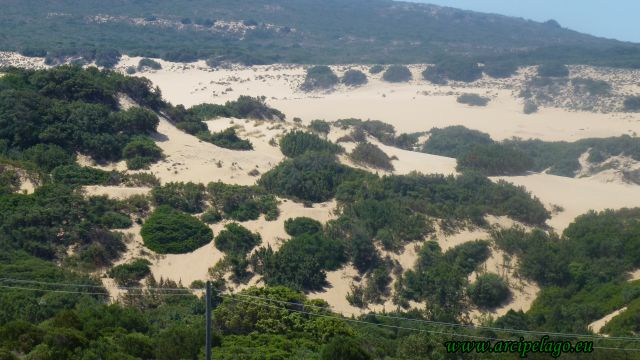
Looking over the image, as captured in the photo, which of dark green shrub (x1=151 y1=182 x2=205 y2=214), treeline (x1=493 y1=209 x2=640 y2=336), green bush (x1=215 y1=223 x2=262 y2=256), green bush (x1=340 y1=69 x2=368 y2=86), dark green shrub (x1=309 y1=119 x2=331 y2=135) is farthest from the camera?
green bush (x1=340 y1=69 x2=368 y2=86)

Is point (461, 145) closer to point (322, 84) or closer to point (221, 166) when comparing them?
point (221, 166)

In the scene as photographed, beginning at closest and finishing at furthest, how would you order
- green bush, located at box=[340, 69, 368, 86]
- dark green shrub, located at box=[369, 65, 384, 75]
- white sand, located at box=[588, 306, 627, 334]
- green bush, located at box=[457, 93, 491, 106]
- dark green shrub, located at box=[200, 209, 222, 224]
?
white sand, located at box=[588, 306, 627, 334] < dark green shrub, located at box=[200, 209, 222, 224] < green bush, located at box=[457, 93, 491, 106] < green bush, located at box=[340, 69, 368, 86] < dark green shrub, located at box=[369, 65, 384, 75]

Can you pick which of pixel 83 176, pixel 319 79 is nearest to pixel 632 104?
pixel 319 79

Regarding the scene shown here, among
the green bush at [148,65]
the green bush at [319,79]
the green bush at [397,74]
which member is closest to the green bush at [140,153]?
the green bush at [319,79]

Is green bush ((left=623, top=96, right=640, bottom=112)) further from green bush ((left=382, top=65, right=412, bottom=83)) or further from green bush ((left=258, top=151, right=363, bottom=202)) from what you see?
green bush ((left=258, top=151, right=363, bottom=202))

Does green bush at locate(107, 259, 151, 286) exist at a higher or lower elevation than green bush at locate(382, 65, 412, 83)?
higher

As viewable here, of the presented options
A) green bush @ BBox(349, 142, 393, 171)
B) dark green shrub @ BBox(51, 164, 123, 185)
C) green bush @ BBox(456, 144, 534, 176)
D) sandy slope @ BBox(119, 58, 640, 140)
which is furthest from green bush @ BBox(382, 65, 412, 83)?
dark green shrub @ BBox(51, 164, 123, 185)
